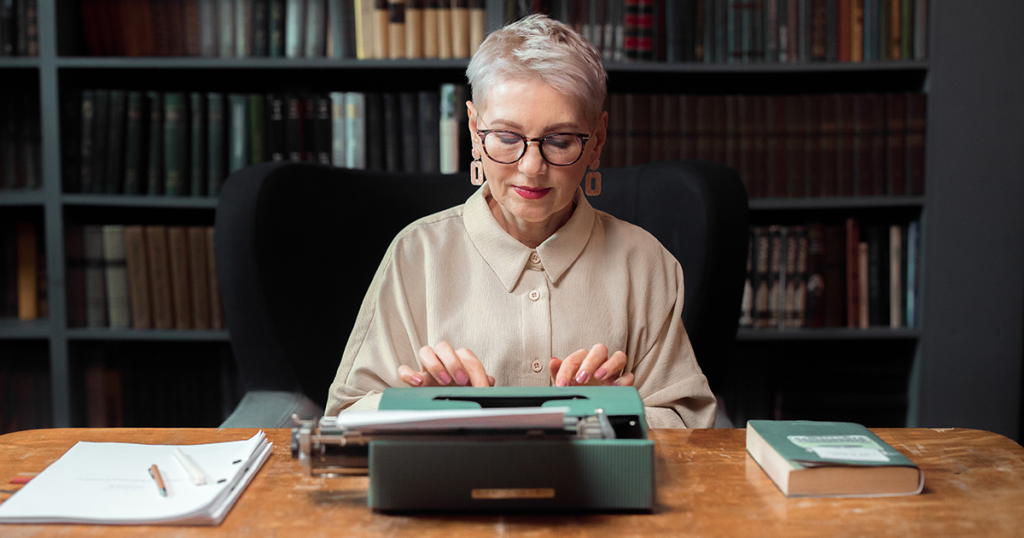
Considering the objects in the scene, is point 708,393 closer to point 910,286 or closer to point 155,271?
point 910,286

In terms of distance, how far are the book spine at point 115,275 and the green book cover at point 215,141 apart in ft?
0.97

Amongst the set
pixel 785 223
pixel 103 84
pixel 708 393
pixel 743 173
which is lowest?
pixel 708 393

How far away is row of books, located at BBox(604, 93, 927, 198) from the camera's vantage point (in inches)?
74.9

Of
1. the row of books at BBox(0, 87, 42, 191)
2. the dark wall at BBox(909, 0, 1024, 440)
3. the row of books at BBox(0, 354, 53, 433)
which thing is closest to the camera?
the dark wall at BBox(909, 0, 1024, 440)

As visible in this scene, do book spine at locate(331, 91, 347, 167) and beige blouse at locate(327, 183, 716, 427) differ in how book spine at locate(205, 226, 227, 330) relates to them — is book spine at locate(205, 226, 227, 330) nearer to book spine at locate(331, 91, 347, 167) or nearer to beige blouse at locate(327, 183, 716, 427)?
book spine at locate(331, 91, 347, 167)

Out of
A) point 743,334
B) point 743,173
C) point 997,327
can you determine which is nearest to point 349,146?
point 743,173

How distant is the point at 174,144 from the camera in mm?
1915

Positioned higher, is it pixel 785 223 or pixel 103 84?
pixel 103 84

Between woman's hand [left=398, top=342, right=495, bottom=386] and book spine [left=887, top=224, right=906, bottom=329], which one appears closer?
woman's hand [left=398, top=342, right=495, bottom=386]

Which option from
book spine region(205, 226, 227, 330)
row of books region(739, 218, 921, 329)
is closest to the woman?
row of books region(739, 218, 921, 329)

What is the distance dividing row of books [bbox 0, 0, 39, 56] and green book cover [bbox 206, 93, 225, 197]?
0.49 metres

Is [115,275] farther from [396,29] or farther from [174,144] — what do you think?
[396,29]

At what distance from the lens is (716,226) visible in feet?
4.13

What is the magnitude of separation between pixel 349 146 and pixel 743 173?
1.10 metres
